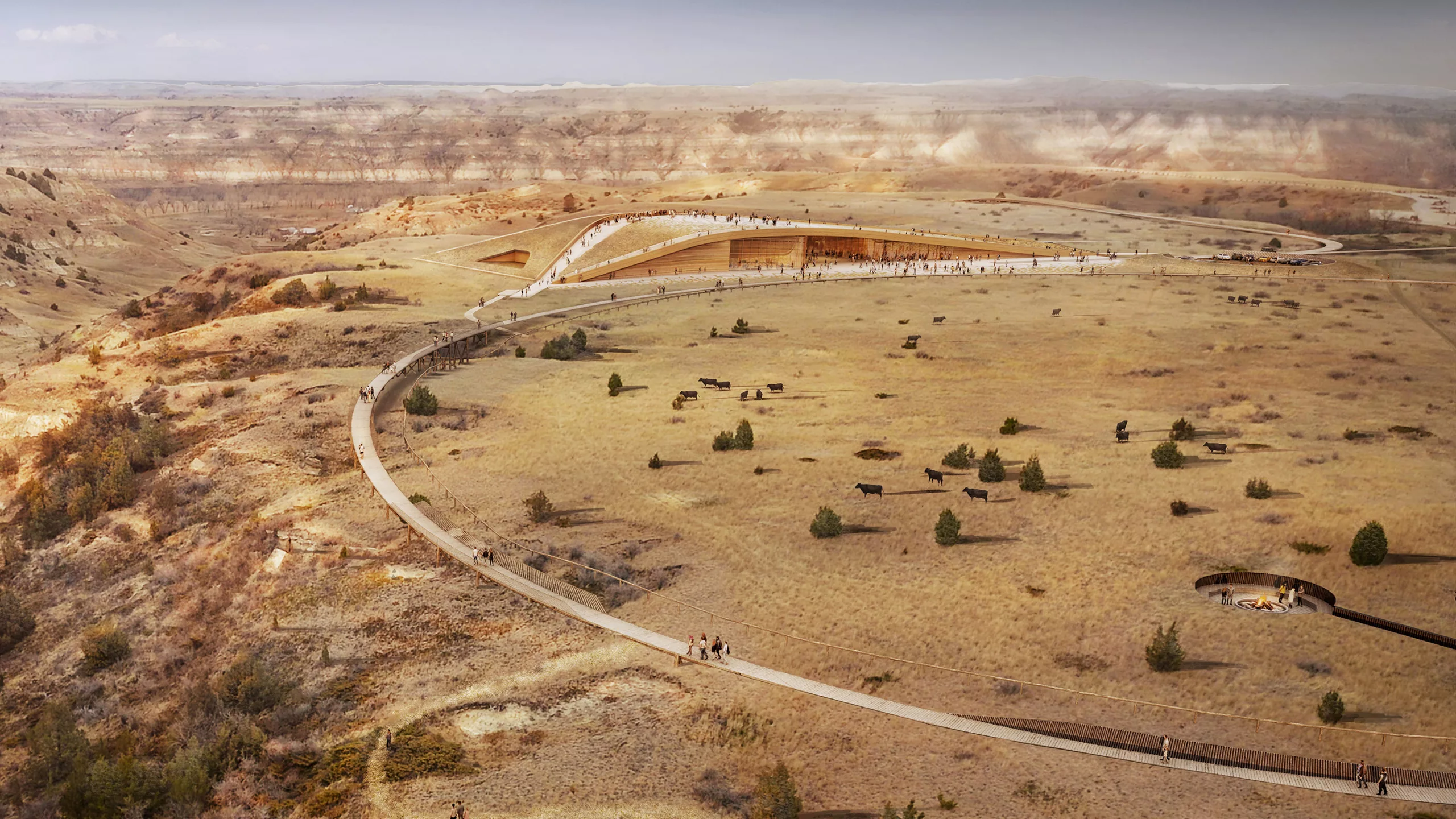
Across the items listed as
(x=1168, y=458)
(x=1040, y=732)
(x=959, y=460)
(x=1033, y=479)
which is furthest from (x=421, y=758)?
(x=1168, y=458)

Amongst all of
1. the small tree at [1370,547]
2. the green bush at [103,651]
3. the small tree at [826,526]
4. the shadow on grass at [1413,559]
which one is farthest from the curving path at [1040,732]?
the shadow on grass at [1413,559]

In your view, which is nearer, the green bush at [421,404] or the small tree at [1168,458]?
the small tree at [1168,458]

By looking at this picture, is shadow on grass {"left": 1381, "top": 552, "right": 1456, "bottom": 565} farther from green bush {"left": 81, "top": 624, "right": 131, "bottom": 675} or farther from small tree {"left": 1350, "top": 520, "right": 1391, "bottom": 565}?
green bush {"left": 81, "top": 624, "right": 131, "bottom": 675}

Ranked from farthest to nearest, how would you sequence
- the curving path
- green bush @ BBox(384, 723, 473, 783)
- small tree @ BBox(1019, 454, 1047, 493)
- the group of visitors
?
1. small tree @ BBox(1019, 454, 1047, 493)
2. the group of visitors
3. green bush @ BBox(384, 723, 473, 783)
4. the curving path

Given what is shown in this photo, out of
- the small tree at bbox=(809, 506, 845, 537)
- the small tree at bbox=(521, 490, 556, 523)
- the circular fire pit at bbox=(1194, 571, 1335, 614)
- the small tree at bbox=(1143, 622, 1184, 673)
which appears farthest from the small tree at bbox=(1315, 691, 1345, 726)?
the small tree at bbox=(521, 490, 556, 523)

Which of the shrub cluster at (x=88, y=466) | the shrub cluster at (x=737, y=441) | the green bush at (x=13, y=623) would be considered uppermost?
the shrub cluster at (x=737, y=441)

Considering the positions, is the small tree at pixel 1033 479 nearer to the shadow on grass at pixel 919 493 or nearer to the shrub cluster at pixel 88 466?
the shadow on grass at pixel 919 493

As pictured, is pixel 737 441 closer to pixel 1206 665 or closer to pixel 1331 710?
pixel 1206 665
